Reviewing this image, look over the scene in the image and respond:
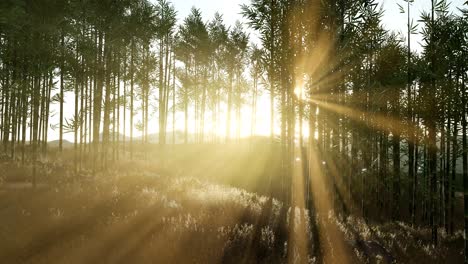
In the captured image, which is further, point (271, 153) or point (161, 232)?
point (271, 153)

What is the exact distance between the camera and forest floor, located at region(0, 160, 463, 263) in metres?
6.33

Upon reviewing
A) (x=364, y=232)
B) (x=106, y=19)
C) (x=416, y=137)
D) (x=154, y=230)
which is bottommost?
(x=364, y=232)

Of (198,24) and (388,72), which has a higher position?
(198,24)

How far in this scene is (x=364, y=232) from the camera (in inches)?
428

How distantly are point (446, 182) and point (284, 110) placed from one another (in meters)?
8.32

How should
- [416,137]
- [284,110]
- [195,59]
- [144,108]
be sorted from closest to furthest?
1. [284,110]
2. [416,137]
3. [144,108]
4. [195,59]

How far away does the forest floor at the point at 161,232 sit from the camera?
20.8 ft

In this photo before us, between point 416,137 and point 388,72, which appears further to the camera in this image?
point 388,72

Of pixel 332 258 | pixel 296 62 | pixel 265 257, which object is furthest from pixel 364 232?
pixel 296 62

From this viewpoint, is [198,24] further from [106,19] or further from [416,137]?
[416,137]

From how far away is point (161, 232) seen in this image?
6988 mm

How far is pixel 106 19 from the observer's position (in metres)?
16.8

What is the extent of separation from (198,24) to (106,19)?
409 inches

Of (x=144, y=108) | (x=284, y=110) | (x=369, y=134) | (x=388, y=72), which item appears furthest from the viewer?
(x=144, y=108)
